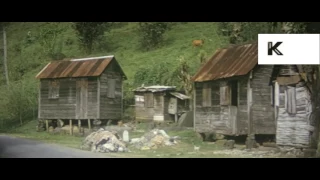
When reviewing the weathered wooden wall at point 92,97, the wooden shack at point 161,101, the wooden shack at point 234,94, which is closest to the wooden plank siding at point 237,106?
the wooden shack at point 234,94

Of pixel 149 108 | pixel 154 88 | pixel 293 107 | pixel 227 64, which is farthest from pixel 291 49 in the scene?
pixel 149 108

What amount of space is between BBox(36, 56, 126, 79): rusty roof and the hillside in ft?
0.38

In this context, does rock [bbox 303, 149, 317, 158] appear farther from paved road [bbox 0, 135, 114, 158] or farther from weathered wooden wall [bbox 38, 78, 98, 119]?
weathered wooden wall [bbox 38, 78, 98, 119]

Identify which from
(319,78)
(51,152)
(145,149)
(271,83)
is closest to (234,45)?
(271,83)

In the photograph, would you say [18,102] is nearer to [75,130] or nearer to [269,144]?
[75,130]

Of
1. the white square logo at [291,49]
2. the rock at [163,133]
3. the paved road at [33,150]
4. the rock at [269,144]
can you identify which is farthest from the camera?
the rock at [163,133]

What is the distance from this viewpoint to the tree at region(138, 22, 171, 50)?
34.2 ft

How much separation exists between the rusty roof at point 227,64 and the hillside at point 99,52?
5.7 inches

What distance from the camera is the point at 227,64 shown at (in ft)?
35.4

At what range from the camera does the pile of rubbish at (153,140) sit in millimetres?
10330

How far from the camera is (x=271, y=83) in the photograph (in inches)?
407

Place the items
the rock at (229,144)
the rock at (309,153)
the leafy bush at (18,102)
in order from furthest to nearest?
the leafy bush at (18,102) → the rock at (229,144) → the rock at (309,153)

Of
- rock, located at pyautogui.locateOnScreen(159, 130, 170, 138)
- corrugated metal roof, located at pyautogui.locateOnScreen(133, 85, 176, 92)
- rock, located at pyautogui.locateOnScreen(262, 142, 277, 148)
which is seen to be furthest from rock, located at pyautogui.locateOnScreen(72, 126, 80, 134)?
rock, located at pyautogui.locateOnScreen(262, 142, 277, 148)

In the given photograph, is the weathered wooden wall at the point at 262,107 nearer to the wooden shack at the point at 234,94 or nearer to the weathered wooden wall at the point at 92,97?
the wooden shack at the point at 234,94
